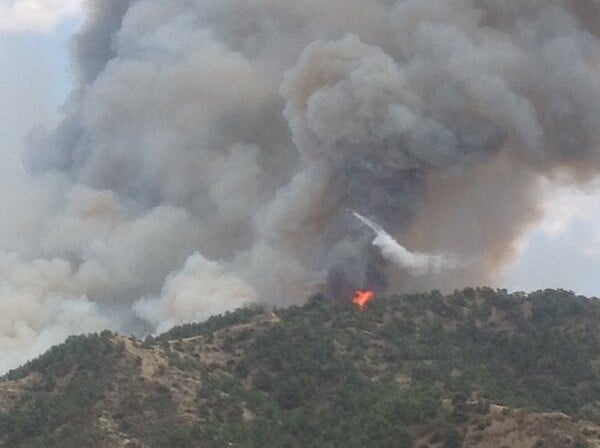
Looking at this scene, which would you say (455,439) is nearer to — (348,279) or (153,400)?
(153,400)

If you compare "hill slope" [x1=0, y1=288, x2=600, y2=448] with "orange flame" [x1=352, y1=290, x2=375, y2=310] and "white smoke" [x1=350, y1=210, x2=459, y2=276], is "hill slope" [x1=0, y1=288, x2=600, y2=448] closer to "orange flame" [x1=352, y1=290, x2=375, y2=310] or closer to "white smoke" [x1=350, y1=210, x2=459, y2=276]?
"orange flame" [x1=352, y1=290, x2=375, y2=310]

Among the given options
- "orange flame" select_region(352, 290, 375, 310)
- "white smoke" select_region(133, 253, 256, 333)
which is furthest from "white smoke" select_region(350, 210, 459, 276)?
"white smoke" select_region(133, 253, 256, 333)

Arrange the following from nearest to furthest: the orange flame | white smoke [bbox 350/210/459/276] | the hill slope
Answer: the hill slope → the orange flame → white smoke [bbox 350/210/459/276]

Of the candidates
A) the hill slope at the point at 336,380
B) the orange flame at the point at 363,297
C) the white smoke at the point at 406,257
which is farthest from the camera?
the white smoke at the point at 406,257

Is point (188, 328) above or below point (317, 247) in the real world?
below

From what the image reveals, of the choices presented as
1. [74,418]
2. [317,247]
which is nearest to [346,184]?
[317,247]

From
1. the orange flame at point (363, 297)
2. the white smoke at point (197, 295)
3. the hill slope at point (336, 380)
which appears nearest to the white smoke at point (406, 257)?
the orange flame at point (363, 297)

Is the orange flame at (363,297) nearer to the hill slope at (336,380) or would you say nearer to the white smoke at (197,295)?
the hill slope at (336,380)
